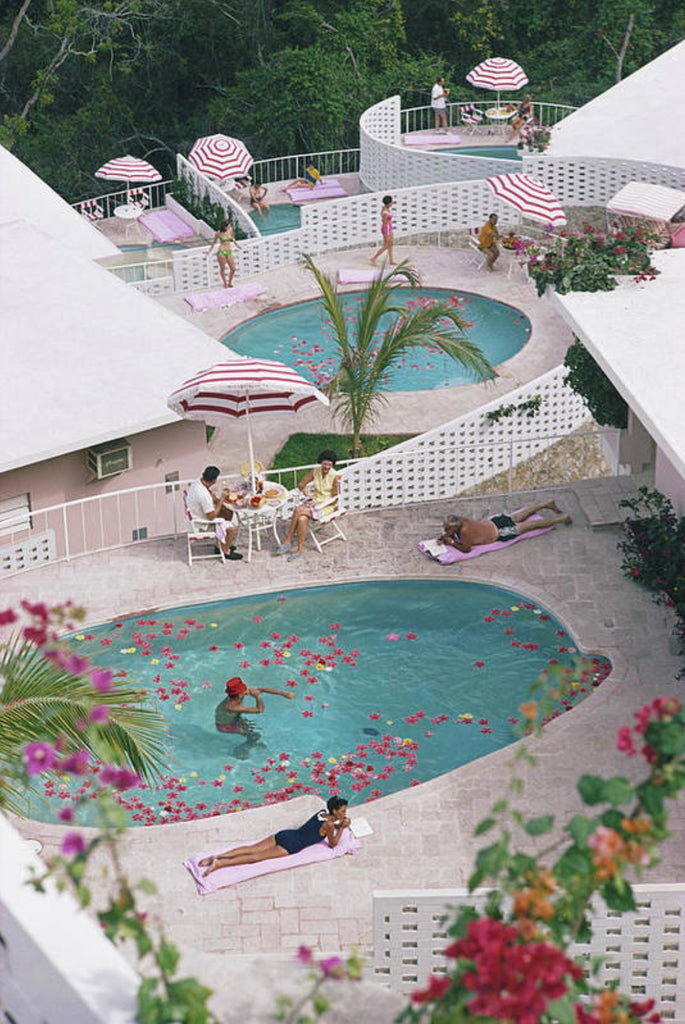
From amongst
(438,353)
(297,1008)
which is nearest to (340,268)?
(438,353)

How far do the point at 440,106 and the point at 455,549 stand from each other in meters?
23.0

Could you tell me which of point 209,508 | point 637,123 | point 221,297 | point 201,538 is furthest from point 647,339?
point 637,123

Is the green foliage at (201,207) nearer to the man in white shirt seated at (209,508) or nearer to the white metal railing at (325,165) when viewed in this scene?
the white metal railing at (325,165)

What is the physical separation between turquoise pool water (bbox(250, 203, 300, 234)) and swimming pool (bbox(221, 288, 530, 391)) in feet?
18.3

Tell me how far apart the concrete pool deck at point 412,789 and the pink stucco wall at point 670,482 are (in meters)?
0.88

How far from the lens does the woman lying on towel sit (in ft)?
44.9

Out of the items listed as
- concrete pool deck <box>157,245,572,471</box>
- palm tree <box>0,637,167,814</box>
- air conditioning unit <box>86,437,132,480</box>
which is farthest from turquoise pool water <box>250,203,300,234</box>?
palm tree <box>0,637,167,814</box>

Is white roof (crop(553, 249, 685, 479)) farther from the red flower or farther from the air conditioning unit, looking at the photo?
the red flower

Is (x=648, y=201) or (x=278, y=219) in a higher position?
(x=648, y=201)

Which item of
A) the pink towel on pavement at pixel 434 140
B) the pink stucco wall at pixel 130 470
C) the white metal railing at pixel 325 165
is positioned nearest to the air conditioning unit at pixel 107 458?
the pink stucco wall at pixel 130 470

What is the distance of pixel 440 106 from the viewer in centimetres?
3941

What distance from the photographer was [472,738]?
16.1 m

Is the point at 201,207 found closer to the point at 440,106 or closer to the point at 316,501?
the point at 440,106

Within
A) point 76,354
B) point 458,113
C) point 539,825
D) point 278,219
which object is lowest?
point 278,219
